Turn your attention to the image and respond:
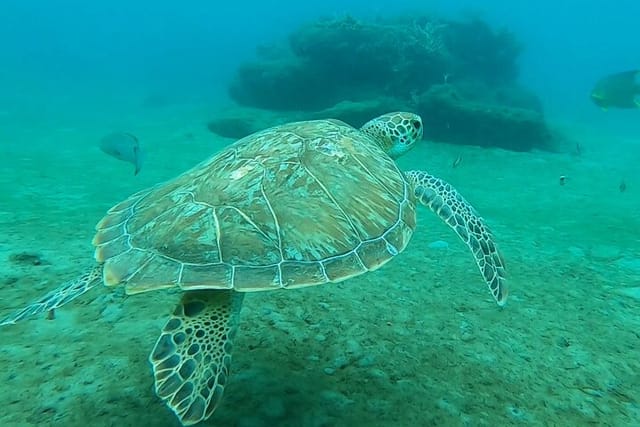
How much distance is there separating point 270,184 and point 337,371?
1453mm

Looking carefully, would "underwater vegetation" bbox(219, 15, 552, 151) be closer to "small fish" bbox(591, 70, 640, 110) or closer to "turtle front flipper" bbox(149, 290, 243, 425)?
"small fish" bbox(591, 70, 640, 110)

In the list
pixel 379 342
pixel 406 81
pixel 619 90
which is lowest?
pixel 406 81

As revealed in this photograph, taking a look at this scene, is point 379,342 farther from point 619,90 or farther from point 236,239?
point 619,90

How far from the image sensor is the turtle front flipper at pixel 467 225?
358 cm

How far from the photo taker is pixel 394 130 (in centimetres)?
478

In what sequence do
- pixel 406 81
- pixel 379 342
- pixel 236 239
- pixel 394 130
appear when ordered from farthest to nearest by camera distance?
pixel 406 81
pixel 394 130
pixel 379 342
pixel 236 239

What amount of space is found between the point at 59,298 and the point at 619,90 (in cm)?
1203

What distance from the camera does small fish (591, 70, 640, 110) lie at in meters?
9.67

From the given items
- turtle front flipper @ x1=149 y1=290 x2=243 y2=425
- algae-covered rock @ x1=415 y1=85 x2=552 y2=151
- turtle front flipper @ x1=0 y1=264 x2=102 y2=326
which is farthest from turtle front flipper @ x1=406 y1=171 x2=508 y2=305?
algae-covered rock @ x1=415 y1=85 x2=552 y2=151

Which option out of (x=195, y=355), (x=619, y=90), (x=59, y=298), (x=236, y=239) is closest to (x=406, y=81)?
(x=619, y=90)

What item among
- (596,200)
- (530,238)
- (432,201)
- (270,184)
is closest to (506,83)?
(596,200)

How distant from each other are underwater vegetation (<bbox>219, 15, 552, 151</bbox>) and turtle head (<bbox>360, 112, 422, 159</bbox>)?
893 centimetres

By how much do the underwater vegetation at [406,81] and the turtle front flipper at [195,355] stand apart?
11.8m

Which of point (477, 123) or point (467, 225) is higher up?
point (467, 225)
